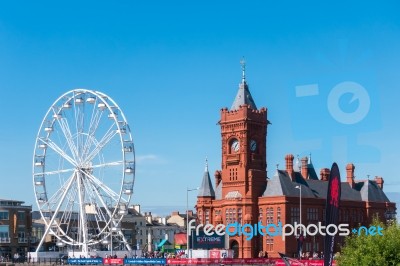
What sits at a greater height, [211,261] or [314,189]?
[314,189]

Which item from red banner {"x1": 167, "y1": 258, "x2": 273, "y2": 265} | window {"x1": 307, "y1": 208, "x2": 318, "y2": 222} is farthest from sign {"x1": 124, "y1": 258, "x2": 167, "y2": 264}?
window {"x1": 307, "y1": 208, "x2": 318, "y2": 222}

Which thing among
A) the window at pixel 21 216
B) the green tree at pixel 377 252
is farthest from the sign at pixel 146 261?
the window at pixel 21 216

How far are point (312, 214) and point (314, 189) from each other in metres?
5.09

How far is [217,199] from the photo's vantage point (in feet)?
385

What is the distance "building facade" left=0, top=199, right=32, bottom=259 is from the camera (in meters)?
120

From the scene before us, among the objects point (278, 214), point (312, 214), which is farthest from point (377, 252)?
point (312, 214)

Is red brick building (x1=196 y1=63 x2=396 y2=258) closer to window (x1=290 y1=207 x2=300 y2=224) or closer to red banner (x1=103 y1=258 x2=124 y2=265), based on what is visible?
window (x1=290 y1=207 x2=300 y2=224)

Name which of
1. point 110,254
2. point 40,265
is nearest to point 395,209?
point 110,254

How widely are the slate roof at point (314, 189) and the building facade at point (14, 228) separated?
38.6 metres

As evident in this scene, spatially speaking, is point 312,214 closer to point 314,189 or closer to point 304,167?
point 314,189

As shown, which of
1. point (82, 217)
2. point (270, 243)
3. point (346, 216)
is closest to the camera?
point (82, 217)

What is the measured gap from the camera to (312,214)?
11400cm

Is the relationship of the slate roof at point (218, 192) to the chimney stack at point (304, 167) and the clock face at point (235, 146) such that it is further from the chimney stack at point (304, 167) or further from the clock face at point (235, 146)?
the chimney stack at point (304, 167)

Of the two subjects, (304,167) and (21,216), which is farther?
(304,167)
